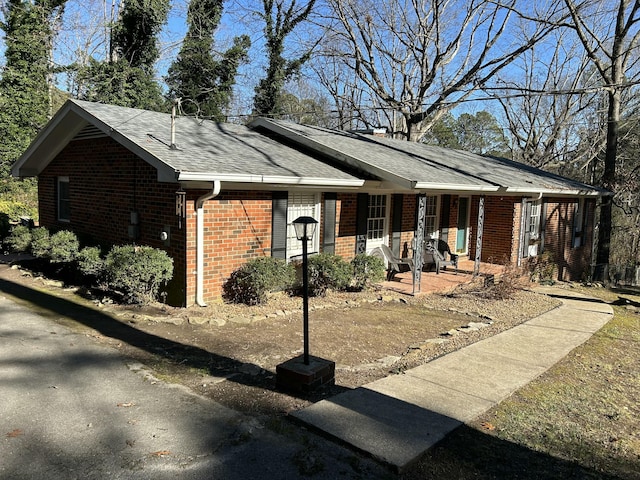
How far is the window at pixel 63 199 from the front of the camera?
11.6 meters

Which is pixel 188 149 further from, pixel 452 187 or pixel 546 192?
pixel 546 192

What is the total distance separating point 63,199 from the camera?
11.8 m

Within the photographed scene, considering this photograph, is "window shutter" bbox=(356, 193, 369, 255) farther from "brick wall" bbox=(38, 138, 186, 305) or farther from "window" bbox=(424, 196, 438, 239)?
"brick wall" bbox=(38, 138, 186, 305)

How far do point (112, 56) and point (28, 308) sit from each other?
19.7 m

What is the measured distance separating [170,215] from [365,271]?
4.16 m

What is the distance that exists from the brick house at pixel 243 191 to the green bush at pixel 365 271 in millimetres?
876

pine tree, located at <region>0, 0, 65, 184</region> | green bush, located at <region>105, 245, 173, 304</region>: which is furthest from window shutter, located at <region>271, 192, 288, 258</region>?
pine tree, located at <region>0, 0, 65, 184</region>

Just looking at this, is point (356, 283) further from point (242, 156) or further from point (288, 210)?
point (242, 156)

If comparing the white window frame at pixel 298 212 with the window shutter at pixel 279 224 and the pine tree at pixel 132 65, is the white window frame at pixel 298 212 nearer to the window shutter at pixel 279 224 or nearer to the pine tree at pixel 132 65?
the window shutter at pixel 279 224

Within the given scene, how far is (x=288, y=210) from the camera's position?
9.67 metres

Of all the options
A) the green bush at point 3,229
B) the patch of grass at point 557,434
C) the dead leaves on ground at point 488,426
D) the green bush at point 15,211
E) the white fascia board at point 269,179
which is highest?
the white fascia board at point 269,179

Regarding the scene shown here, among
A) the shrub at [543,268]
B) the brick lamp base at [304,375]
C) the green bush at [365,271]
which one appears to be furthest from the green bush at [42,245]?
the shrub at [543,268]

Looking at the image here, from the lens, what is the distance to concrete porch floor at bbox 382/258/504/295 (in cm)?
1060

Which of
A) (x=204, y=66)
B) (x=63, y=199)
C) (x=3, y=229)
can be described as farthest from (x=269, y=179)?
(x=204, y=66)
